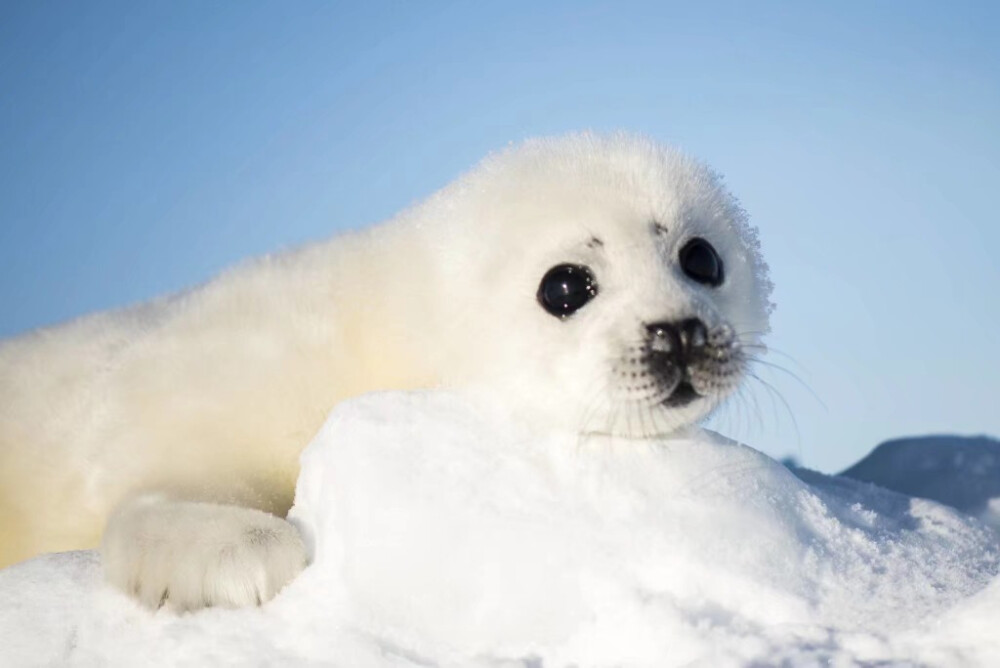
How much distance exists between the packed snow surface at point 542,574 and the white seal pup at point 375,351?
118mm

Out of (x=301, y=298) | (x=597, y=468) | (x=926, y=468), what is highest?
(x=301, y=298)

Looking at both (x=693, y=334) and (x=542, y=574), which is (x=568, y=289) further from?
(x=542, y=574)

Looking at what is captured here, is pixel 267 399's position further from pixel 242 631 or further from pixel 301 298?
pixel 242 631

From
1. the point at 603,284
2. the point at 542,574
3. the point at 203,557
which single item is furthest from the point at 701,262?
the point at 203,557

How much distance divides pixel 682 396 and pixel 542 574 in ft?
2.18

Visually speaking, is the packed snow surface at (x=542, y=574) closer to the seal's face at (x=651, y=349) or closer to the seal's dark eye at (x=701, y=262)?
the seal's face at (x=651, y=349)

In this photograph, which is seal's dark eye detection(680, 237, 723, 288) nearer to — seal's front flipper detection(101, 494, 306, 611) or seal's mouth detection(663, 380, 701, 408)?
seal's mouth detection(663, 380, 701, 408)

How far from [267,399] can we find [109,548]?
63cm

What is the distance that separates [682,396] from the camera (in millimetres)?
2500

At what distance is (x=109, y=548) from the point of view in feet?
7.86

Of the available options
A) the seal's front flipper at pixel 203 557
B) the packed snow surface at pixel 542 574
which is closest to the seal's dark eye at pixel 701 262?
the packed snow surface at pixel 542 574

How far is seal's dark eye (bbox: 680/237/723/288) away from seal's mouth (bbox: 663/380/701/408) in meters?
0.38

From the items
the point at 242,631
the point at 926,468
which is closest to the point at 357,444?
the point at 242,631

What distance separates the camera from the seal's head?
2.48 metres
